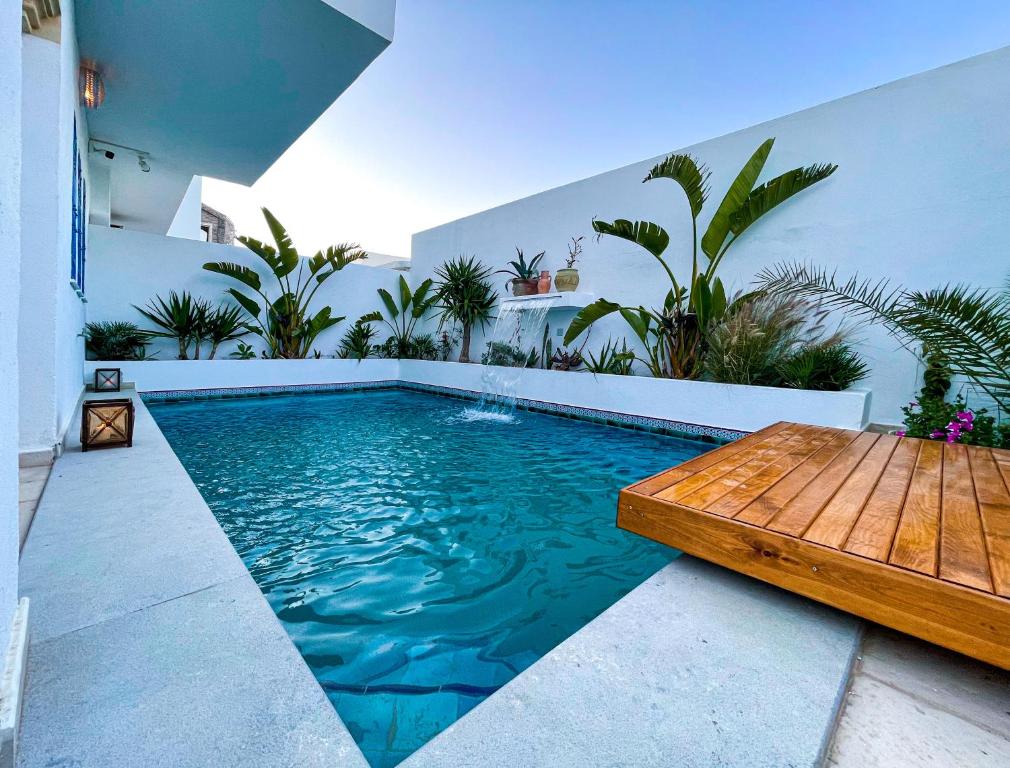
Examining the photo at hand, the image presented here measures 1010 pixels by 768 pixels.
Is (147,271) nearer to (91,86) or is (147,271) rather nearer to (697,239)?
(91,86)

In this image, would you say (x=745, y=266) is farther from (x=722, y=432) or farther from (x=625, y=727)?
(x=625, y=727)

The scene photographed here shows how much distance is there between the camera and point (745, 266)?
641 centimetres

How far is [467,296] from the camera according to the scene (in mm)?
9477

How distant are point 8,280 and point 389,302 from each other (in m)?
10.7

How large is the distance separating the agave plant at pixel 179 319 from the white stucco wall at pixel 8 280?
26.9 ft

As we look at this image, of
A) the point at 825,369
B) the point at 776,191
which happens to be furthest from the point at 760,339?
the point at 776,191

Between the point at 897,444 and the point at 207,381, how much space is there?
913 cm

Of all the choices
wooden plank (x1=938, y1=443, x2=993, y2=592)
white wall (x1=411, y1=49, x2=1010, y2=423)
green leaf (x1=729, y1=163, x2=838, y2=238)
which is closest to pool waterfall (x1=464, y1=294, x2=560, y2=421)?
white wall (x1=411, y1=49, x2=1010, y2=423)

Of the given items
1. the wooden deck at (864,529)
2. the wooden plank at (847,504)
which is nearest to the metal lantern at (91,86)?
the wooden deck at (864,529)

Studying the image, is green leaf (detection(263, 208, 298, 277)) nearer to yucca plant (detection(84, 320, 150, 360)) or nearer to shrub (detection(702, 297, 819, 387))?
yucca plant (detection(84, 320, 150, 360))

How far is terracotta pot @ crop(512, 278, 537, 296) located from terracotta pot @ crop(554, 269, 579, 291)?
22.6 inches

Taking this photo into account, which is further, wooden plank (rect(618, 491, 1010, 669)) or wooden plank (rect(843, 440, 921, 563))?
wooden plank (rect(843, 440, 921, 563))

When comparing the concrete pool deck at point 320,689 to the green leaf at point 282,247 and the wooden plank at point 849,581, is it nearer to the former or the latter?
the wooden plank at point 849,581

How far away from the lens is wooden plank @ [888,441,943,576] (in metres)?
1.30
